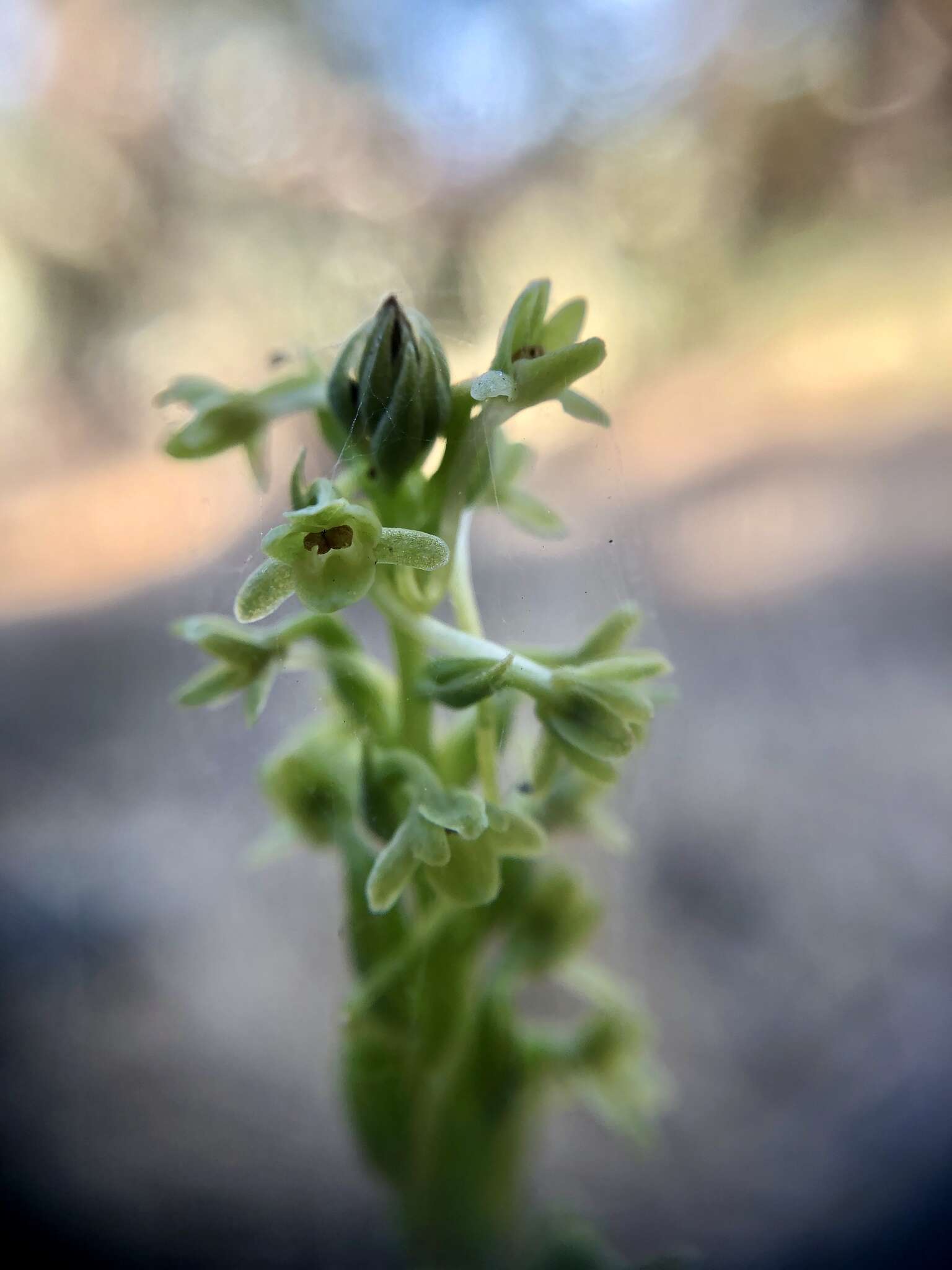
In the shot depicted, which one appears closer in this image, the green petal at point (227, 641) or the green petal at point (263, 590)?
the green petal at point (263, 590)

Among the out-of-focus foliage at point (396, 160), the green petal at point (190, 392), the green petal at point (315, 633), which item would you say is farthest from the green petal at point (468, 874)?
the out-of-focus foliage at point (396, 160)

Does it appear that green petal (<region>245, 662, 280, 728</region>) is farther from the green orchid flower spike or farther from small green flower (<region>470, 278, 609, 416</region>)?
small green flower (<region>470, 278, 609, 416</region>)

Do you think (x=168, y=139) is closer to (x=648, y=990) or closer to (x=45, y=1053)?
(x=45, y=1053)

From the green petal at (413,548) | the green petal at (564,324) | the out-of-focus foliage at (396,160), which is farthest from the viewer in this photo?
the out-of-focus foliage at (396,160)

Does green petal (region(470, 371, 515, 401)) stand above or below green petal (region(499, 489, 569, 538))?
below

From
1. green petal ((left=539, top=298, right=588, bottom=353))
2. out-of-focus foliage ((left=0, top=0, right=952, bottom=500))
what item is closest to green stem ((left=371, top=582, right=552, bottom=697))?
green petal ((left=539, top=298, right=588, bottom=353))

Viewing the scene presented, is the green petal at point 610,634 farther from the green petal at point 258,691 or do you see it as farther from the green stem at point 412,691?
the green petal at point 258,691

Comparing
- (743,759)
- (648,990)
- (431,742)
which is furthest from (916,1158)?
(431,742)
